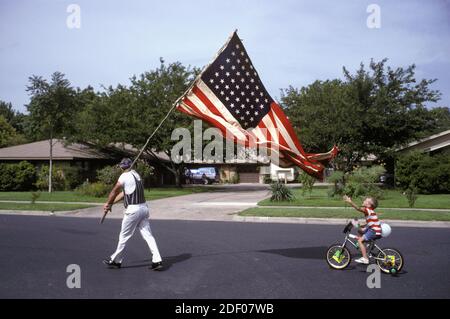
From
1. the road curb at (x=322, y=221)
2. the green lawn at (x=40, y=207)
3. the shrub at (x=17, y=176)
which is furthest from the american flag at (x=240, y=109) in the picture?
the shrub at (x=17, y=176)

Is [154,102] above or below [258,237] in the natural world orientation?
Answer: above

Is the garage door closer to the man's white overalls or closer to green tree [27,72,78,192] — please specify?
green tree [27,72,78,192]

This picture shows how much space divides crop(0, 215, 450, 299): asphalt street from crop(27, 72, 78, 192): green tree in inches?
842

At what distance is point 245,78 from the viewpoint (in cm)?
952

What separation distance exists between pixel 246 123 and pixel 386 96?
1114 inches

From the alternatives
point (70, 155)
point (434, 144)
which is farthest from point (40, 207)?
point (434, 144)

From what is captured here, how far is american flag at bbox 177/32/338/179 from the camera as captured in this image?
9.08m

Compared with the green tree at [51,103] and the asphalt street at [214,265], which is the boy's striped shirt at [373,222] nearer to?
the asphalt street at [214,265]

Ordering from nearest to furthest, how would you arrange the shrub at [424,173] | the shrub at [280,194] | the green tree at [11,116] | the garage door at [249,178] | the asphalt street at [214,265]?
the asphalt street at [214,265], the shrub at [280,194], the shrub at [424,173], the garage door at [249,178], the green tree at [11,116]

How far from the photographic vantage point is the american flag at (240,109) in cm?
908

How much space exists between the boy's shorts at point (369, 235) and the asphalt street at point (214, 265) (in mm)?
590

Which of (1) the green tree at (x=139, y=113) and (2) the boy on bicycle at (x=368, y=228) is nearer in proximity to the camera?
(2) the boy on bicycle at (x=368, y=228)
